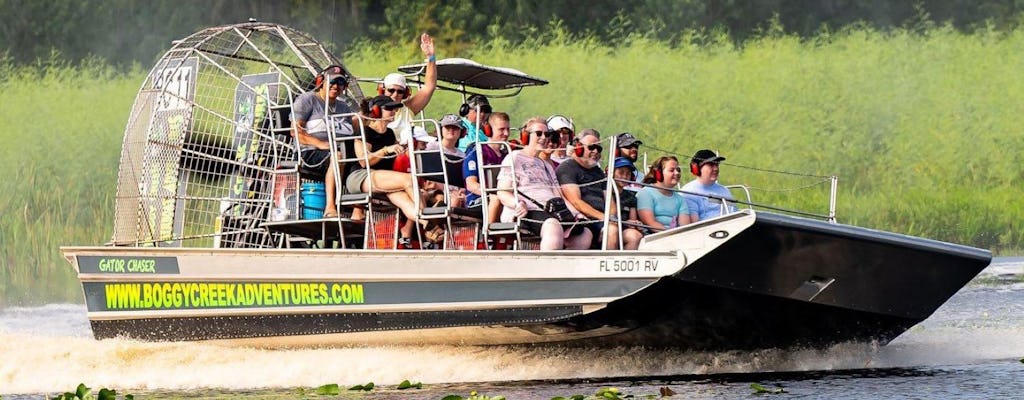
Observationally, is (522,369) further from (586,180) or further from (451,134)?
(451,134)

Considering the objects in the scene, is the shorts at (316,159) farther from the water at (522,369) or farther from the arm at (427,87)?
the water at (522,369)

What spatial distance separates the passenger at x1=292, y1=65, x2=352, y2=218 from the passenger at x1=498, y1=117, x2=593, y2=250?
1883mm

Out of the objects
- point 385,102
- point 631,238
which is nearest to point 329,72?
point 385,102

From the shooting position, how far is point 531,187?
14.7 meters

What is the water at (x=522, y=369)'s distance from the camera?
14211 mm

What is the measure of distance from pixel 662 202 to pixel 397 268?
2075mm

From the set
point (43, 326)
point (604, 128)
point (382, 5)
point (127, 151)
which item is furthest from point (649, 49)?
point (127, 151)

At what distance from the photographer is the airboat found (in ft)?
45.9

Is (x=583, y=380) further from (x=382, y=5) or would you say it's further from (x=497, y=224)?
(x=382, y=5)

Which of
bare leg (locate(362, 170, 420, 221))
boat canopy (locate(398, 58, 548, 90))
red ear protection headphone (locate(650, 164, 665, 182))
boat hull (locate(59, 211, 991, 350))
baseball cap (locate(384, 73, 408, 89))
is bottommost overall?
boat hull (locate(59, 211, 991, 350))

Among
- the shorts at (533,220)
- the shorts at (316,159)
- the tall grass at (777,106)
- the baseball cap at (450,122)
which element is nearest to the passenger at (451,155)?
the baseball cap at (450,122)

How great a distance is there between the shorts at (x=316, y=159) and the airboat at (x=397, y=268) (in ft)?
0.33

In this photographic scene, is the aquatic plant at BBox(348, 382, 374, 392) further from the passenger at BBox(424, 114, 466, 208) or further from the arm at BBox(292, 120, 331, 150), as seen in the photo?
the arm at BBox(292, 120, 331, 150)

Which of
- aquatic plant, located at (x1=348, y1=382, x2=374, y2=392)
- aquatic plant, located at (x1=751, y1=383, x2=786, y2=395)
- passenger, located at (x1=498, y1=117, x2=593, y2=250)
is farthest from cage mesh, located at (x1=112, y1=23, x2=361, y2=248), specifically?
aquatic plant, located at (x1=751, y1=383, x2=786, y2=395)
